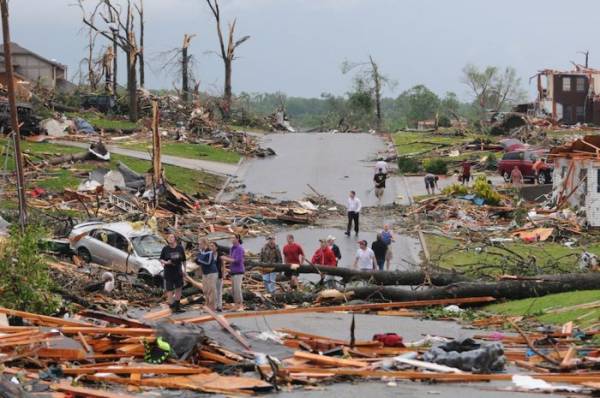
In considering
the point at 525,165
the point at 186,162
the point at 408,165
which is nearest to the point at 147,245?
the point at 525,165

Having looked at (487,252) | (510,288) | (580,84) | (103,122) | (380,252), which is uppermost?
(580,84)

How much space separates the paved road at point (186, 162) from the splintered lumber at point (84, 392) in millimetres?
37053

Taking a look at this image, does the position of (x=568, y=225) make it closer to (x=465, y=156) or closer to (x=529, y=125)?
(x=465, y=156)

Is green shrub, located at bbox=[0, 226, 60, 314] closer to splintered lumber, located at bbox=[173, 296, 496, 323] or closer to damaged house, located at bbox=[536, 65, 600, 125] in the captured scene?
splintered lumber, located at bbox=[173, 296, 496, 323]

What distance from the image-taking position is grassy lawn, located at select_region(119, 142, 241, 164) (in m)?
55.7

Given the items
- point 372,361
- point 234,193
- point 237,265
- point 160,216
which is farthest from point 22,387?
point 234,193

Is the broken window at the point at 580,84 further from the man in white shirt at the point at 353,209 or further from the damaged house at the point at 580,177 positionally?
the man in white shirt at the point at 353,209

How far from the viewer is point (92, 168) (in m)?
45.8

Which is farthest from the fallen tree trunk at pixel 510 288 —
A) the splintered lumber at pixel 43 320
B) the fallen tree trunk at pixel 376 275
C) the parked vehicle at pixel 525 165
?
the parked vehicle at pixel 525 165

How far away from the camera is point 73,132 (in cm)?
5809

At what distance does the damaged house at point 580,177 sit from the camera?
1467 inches

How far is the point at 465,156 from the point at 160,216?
80.5ft

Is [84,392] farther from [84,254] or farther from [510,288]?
[84,254]

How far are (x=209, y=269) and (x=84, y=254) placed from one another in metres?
A: 7.52
